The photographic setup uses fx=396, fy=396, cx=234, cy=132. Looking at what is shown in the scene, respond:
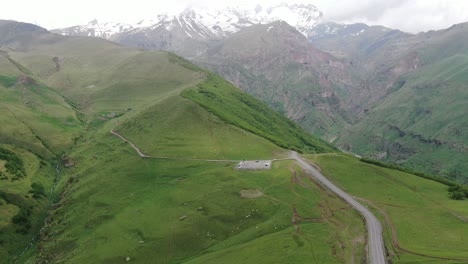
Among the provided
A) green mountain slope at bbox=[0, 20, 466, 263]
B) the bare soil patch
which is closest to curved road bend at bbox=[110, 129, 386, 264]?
green mountain slope at bbox=[0, 20, 466, 263]

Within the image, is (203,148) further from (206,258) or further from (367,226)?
(367,226)

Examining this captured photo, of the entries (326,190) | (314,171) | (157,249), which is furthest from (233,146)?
(157,249)

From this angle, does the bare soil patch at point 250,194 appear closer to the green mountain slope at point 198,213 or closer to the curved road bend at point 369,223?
the green mountain slope at point 198,213

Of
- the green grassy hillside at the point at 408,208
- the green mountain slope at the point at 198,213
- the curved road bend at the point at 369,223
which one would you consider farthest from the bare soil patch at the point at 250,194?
the green grassy hillside at the point at 408,208

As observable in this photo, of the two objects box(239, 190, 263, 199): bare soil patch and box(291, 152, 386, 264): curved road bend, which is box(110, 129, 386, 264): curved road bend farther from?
box(239, 190, 263, 199): bare soil patch

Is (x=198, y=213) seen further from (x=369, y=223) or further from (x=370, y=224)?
(x=370, y=224)

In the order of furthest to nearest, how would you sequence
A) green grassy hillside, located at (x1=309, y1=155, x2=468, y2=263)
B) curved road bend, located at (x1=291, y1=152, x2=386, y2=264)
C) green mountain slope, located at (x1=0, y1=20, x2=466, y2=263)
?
green mountain slope, located at (x1=0, y1=20, x2=466, y2=263)
green grassy hillside, located at (x1=309, y1=155, x2=468, y2=263)
curved road bend, located at (x1=291, y1=152, x2=386, y2=264)
